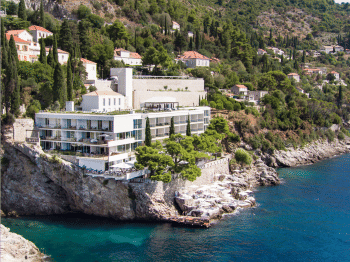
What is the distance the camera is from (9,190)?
3953 centimetres

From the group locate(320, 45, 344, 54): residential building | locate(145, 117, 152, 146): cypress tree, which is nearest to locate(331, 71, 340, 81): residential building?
locate(320, 45, 344, 54): residential building

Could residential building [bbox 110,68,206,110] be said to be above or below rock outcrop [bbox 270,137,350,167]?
above

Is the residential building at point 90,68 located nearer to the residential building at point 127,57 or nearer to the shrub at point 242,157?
the residential building at point 127,57

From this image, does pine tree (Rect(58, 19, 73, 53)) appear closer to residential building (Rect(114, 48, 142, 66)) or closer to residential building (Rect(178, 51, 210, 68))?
residential building (Rect(114, 48, 142, 66))

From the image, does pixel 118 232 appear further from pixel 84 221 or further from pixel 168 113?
pixel 168 113

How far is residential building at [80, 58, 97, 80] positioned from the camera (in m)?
58.8

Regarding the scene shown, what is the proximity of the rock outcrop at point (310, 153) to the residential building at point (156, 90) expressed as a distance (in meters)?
17.3

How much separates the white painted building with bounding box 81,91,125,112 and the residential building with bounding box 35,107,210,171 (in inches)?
192

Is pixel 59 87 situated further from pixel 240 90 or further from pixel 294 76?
pixel 294 76

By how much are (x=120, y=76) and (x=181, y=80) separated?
45.7 feet

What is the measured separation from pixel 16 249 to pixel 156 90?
36577 millimetres

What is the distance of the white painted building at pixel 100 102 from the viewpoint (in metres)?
47.4

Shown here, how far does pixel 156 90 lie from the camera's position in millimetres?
60562

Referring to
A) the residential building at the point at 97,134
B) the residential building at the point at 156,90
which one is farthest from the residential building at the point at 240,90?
the residential building at the point at 97,134
